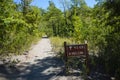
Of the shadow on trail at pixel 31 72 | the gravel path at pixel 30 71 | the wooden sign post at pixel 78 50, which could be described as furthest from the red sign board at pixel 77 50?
the shadow on trail at pixel 31 72

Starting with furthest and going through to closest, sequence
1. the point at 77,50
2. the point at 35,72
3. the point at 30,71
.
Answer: the point at 30,71 < the point at 35,72 < the point at 77,50

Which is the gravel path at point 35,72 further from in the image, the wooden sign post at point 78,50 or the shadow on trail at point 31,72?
the wooden sign post at point 78,50

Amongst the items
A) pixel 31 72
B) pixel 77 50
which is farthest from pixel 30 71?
pixel 77 50

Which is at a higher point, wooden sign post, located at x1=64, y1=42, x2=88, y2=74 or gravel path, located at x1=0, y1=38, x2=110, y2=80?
wooden sign post, located at x1=64, y1=42, x2=88, y2=74

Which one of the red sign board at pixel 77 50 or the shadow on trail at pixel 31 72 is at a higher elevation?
the red sign board at pixel 77 50

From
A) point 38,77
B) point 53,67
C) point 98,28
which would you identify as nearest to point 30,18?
point 98,28

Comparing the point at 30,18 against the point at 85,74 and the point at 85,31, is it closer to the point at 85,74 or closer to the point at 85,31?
the point at 85,31

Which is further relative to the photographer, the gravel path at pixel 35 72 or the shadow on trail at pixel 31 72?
the shadow on trail at pixel 31 72

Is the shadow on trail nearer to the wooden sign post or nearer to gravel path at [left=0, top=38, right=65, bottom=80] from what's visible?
gravel path at [left=0, top=38, right=65, bottom=80]

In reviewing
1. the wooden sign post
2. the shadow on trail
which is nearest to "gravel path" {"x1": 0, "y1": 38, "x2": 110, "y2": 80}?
the shadow on trail

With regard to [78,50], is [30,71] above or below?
below

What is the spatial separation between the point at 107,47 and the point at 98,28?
382 cm

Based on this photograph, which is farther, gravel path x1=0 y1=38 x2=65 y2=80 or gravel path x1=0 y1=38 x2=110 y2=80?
gravel path x1=0 y1=38 x2=65 y2=80

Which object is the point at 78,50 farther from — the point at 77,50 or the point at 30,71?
the point at 30,71
